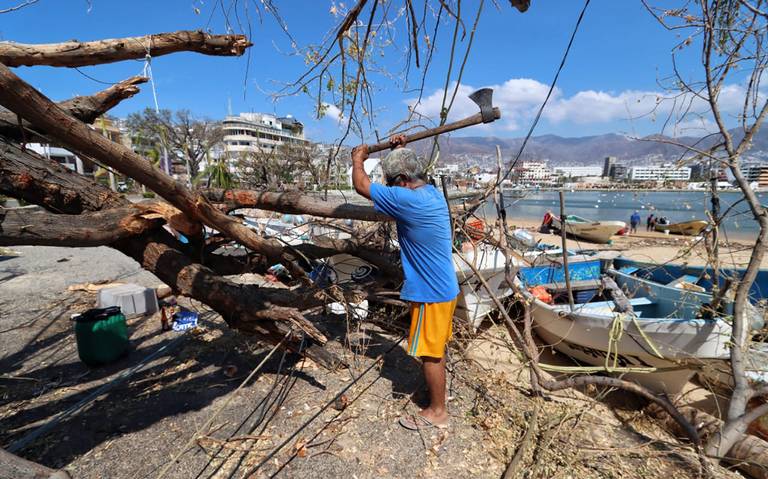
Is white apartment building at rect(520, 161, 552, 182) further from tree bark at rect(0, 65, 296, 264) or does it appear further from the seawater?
tree bark at rect(0, 65, 296, 264)

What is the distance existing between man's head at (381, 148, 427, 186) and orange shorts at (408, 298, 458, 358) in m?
0.97

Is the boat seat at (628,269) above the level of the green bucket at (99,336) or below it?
below

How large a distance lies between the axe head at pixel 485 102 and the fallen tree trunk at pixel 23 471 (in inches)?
112

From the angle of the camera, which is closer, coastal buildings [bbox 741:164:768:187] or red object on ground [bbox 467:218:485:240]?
coastal buildings [bbox 741:164:768:187]

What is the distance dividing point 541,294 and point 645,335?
1998mm

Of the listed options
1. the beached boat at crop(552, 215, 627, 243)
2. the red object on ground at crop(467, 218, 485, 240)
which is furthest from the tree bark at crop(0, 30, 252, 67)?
the beached boat at crop(552, 215, 627, 243)

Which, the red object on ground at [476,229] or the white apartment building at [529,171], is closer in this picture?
the red object on ground at [476,229]

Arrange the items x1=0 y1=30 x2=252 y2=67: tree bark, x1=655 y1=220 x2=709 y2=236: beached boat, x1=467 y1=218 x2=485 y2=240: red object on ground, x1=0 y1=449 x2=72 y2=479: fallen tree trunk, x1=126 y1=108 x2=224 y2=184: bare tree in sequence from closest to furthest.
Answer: x1=0 y1=449 x2=72 y2=479: fallen tree trunk → x1=0 y1=30 x2=252 y2=67: tree bark → x1=467 y1=218 x2=485 y2=240: red object on ground → x1=655 y1=220 x2=709 y2=236: beached boat → x1=126 y1=108 x2=224 y2=184: bare tree

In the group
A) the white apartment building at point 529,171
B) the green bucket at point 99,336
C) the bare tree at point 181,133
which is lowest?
the green bucket at point 99,336

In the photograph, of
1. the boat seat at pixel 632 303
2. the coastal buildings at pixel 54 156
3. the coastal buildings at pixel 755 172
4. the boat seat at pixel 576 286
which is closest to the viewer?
the coastal buildings at pixel 54 156

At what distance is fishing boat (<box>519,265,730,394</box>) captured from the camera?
376 centimetres

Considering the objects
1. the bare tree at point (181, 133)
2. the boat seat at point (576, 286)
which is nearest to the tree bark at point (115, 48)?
the boat seat at point (576, 286)

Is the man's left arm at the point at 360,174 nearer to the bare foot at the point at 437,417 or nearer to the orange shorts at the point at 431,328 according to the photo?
the orange shorts at the point at 431,328

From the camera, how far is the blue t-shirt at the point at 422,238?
95.6 inches
